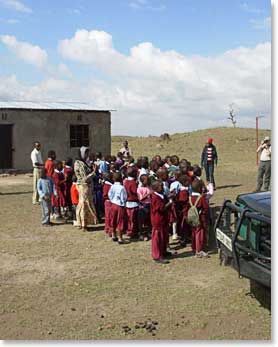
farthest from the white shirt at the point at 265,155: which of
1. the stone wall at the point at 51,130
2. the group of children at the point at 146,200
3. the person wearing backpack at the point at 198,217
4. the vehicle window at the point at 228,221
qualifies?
the stone wall at the point at 51,130

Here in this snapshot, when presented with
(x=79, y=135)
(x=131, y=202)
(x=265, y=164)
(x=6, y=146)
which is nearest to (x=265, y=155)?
(x=265, y=164)

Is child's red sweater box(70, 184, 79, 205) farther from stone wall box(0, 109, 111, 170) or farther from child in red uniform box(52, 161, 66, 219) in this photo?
stone wall box(0, 109, 111, 170)

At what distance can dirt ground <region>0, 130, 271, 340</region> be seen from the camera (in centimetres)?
467

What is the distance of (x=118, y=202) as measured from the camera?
7816mm

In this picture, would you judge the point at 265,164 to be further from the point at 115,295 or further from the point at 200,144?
the point at 200,144

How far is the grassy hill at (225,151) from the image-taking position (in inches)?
654

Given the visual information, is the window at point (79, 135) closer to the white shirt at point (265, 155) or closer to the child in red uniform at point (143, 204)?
the white shirt at point (265, 155)

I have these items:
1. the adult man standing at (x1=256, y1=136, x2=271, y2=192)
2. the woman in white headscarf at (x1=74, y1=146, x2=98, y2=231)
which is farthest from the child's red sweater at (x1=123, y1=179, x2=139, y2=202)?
the adult man standing at (x1=256, y1=136, x2=271, y2=192)

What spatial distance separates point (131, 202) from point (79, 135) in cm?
1313

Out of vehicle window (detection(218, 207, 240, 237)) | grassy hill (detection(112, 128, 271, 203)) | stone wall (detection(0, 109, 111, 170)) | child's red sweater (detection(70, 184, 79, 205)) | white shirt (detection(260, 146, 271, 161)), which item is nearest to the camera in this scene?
vehicle window (detection(218, 207, 240, 237))

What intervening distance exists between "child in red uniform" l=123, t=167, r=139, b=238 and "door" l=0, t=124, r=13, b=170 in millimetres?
12142

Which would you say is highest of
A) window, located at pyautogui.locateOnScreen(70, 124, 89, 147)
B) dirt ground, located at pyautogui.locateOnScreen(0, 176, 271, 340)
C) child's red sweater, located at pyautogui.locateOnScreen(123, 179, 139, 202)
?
window, located at pyautogui.locateOnScreen(70, 124, 89, 147)

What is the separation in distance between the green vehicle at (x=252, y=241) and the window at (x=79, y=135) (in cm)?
1568

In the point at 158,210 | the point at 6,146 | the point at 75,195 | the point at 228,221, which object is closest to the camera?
the point at 228,221
